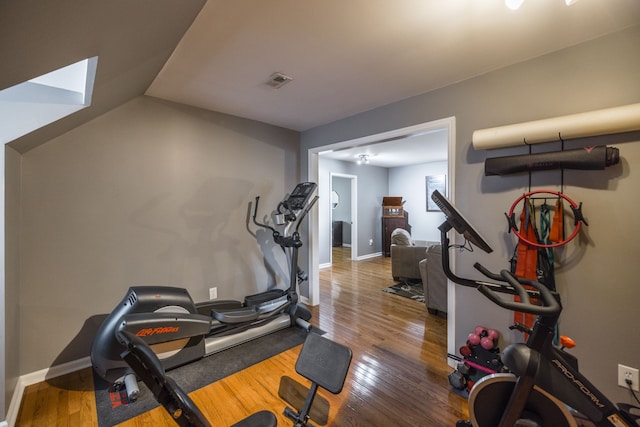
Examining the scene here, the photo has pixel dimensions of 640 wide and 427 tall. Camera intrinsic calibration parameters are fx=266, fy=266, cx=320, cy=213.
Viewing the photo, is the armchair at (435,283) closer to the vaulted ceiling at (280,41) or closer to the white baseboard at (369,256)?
the vaulted ceiling at (280,41)

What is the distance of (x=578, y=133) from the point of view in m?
1.57

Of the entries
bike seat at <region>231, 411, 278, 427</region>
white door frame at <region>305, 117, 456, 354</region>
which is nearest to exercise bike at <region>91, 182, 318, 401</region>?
white door frame at <region>305, 117, 456, 354</region>

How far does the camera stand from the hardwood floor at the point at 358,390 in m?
1.65

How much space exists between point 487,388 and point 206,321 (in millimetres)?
1797

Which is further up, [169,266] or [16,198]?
[16,198]

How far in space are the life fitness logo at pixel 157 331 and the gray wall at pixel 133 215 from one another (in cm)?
90

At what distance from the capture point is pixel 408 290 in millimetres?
4145

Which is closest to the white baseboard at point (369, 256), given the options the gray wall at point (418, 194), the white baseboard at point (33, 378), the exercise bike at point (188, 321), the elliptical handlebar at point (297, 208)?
the gray wall at point (418, 194)

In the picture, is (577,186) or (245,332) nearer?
(577,186)

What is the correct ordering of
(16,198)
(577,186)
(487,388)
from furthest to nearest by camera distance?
(16,198), (577,186), (487,388)

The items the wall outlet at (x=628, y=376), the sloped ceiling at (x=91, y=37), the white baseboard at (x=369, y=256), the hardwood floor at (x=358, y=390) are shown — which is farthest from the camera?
the white baseboard at (x=369, y=256)

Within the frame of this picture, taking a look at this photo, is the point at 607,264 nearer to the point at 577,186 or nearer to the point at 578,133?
the point at 577,186

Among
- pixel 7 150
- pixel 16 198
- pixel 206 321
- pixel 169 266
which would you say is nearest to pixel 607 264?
pixel 206 321

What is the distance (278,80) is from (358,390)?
2435 millimetres
